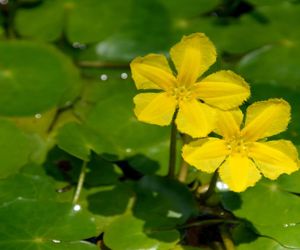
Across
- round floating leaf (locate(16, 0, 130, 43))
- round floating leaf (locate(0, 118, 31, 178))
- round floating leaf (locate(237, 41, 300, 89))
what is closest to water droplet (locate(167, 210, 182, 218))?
round floating leaf (locate(0, 118, 31, 178))

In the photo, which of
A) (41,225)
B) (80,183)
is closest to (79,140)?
(80,183)

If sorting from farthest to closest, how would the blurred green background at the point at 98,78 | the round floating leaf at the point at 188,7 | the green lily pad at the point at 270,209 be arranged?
the round floating leaf at the point at 188,7, the blurred green background at the point at 98,78, the green lily pad at the point at 270,209

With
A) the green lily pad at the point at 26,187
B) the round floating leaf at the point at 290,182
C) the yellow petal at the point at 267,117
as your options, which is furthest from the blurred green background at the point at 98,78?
the yellow petal at the point at 267,117

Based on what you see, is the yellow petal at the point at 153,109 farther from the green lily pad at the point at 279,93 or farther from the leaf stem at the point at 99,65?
the leaf stem at the point at 99,65

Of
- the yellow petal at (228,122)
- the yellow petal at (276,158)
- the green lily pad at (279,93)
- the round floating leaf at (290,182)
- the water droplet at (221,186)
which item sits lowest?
the water droplet at (221,186)

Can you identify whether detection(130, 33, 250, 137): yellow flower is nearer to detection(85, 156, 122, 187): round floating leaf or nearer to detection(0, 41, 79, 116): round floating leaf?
detection(85, 156, 122, 187): round floating leaf
